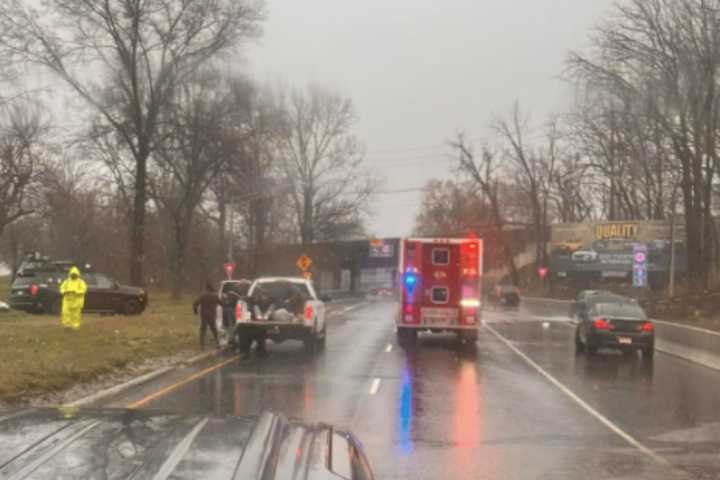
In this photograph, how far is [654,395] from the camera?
1500 cm

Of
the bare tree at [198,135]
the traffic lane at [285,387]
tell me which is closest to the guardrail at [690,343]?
the traffic lane at [285,387]

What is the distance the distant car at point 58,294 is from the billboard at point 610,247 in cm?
4053

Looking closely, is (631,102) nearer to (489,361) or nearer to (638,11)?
(638,11)

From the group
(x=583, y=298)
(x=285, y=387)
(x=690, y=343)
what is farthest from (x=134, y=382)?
(x=583, y=298)

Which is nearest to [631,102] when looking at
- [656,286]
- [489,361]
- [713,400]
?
[489,361]

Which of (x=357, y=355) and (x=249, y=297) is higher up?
(x=249, y=297)

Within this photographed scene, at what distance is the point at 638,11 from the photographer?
3694 cm

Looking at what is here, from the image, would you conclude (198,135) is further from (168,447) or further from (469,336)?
(168,447)

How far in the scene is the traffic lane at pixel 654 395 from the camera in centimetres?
1005

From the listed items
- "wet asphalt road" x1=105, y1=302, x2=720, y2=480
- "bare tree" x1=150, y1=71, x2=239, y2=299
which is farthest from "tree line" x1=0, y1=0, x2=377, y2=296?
"wet asphalt road" x1=105, y1=302, x2=720, y2=480

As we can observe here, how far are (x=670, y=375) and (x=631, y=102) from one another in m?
21.6

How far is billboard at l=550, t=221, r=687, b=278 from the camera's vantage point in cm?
6259

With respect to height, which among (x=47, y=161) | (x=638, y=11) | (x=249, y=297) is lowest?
(x=249, y=297)

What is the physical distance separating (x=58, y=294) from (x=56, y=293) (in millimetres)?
90
